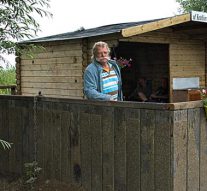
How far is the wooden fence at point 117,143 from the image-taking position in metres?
3.88

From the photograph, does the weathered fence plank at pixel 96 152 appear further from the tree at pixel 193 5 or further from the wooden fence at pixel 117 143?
the tree at pixel 193 5

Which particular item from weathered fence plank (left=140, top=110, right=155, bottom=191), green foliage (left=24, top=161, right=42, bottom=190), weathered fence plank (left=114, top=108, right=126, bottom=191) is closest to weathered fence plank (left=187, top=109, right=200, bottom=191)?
weathered fence plank (left=140, top=110, right=155, bottom=191)

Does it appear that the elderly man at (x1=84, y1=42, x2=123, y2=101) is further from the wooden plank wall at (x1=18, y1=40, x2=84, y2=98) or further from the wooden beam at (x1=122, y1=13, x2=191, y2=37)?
the wooden plank wall at (x1=18, y1=40, x2=84, y2=98)

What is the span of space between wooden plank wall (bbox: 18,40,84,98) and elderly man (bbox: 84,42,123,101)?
3937 millimetres

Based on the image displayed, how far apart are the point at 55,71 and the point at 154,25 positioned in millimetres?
2692

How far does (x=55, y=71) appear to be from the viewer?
31.1ft

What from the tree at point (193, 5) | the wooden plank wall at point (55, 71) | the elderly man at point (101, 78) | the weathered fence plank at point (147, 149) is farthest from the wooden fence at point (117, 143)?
the tree at point (193, 5)

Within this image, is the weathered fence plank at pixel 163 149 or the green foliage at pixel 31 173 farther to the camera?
the green foliage at pixel 31 173

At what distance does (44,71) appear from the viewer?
9.88m

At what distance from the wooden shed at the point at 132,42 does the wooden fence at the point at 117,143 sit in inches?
118

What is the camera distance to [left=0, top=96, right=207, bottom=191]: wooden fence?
12.7 ft

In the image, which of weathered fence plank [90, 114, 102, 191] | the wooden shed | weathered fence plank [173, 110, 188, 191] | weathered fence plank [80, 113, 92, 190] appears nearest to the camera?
weathered fence plank [173, 110, 188, 191]

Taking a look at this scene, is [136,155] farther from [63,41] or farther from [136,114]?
[63,41]

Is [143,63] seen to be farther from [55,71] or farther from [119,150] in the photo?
[119,150]
